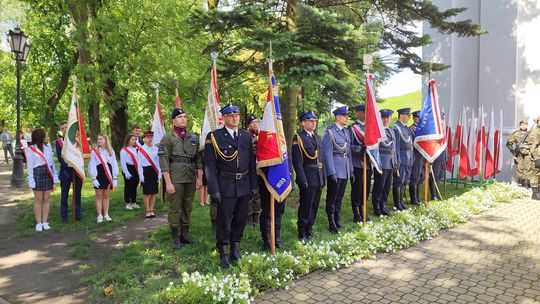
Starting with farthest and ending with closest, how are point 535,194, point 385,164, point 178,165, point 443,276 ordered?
point 535,194 → point 385,164 → point 178,165 → point 443,276

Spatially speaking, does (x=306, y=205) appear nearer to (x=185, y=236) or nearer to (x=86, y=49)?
(x=185, y=236)

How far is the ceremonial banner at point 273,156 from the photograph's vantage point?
5641 mm

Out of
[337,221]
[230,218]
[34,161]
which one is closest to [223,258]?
[230,218]

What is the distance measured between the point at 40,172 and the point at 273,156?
4.47 metres

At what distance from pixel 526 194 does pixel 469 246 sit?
5.42 meters

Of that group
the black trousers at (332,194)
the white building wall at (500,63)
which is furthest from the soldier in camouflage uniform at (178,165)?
the white building wall at (500,63)

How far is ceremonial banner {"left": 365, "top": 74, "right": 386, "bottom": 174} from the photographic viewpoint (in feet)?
24.2

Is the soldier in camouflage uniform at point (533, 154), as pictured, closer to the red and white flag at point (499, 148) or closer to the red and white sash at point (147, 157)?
the red and white flag at point (499, 148)

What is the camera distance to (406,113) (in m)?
8.57

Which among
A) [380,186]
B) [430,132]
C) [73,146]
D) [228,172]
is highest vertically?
[430,132]

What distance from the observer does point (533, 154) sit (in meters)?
10.5

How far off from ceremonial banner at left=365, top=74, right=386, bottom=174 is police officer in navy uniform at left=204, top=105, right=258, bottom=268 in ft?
9.19

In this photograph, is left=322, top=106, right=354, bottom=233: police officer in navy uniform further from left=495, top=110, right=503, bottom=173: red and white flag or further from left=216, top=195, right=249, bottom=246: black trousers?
left=495, top=110, right=503, bottom=173: red and white flag

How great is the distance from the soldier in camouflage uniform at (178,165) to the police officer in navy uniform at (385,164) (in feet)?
11.7
